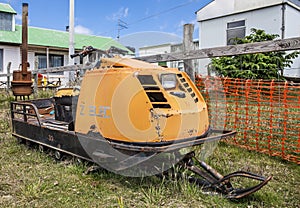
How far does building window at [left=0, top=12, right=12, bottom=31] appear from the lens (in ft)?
49.7

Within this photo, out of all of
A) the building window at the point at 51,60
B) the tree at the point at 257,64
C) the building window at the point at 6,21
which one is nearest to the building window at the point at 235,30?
the tree at the point at 257,64

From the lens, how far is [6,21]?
15320 millimetres

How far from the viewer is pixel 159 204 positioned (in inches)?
94.3

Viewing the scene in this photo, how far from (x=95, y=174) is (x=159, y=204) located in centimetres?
90

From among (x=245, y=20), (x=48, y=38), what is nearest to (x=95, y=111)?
(x=245, y=20)

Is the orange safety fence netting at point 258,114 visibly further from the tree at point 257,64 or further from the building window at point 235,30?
the building window at point 235,30

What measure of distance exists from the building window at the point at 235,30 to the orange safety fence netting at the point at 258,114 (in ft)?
23.7

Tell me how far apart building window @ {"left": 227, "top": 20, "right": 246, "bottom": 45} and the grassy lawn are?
28.9 feet

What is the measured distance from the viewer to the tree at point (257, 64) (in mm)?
8992

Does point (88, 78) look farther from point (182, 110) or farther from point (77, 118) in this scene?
point (182, 110)

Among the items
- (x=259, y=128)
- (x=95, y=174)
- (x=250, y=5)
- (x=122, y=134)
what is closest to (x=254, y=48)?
(x=259, y=128)

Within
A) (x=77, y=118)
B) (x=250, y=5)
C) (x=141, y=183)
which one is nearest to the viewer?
(x=141, y=183)

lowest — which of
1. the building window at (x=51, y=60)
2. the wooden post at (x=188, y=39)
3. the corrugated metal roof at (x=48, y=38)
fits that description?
the wooden post at (x=188, y=39)

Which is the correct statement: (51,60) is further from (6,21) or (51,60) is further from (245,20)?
(245,20)
